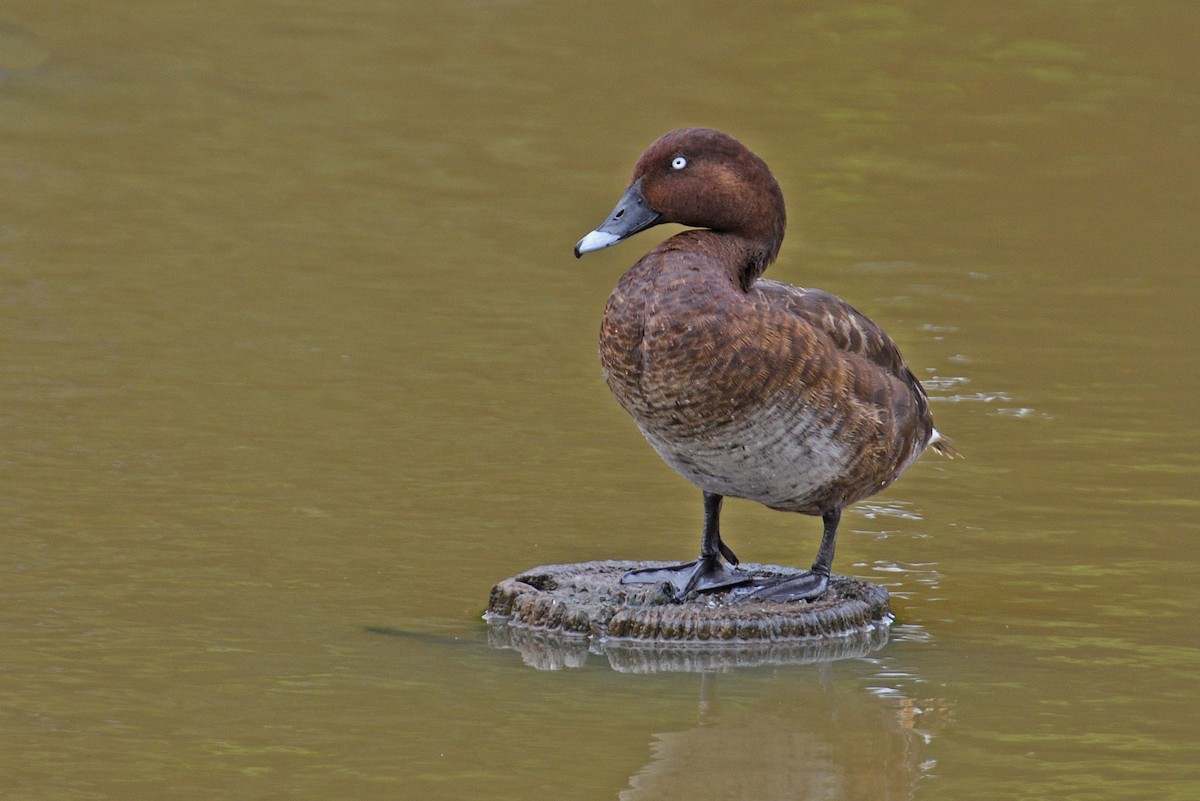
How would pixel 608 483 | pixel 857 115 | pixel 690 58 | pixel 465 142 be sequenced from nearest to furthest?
pixel 608 483 < pixel 465 142 < pixel 857 115 < pixel 690 58

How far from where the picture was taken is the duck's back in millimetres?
6172

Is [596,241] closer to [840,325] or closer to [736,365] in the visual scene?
[736,365]

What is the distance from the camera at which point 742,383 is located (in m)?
6.16

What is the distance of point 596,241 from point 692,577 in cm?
117

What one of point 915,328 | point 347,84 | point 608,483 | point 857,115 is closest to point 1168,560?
point 608,483

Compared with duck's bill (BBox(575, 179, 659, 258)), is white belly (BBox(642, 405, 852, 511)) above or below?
below

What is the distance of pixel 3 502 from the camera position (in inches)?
296

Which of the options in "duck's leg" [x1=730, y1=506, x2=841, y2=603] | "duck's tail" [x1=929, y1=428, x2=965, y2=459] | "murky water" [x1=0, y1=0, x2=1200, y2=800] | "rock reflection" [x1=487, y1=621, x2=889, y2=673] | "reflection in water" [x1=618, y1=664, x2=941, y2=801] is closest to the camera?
"reflection in water" [x1=618, y1=664, x2=941, y2=801]

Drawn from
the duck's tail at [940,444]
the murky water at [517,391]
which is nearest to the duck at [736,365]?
the duck's tail at [940,444]

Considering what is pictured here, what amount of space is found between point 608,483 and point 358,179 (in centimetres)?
569

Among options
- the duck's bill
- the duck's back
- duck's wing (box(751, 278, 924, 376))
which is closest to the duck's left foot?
the duck's back

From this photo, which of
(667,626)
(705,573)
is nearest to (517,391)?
(705,573)

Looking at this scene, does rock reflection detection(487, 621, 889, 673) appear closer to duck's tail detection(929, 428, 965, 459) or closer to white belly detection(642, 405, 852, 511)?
white belly detection(642, 405, 852, 511)

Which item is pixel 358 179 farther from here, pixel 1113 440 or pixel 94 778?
pixel 94 778
